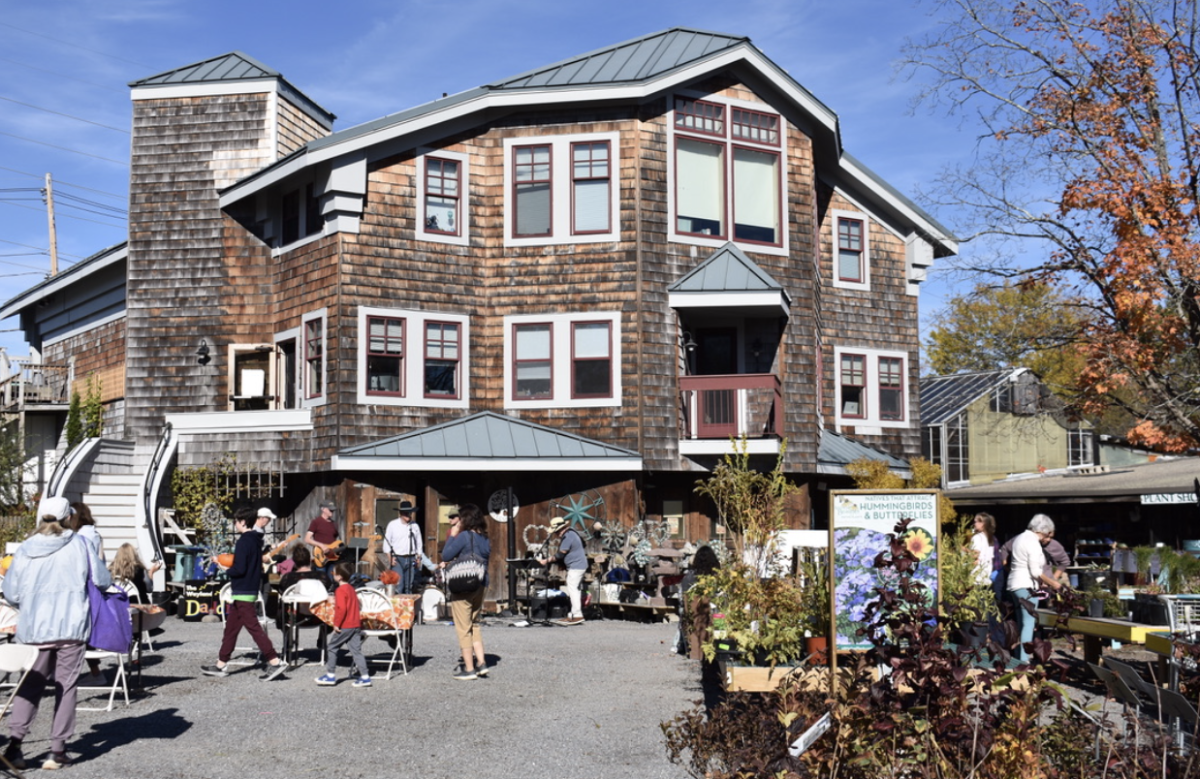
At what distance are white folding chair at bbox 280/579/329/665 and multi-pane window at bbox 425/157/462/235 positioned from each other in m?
10.1

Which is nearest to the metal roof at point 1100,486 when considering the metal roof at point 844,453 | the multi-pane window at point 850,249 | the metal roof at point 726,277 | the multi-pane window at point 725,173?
the metal roof at point 844,453

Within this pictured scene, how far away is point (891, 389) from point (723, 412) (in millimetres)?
6727

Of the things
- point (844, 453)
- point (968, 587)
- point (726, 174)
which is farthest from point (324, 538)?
point (968, 587)

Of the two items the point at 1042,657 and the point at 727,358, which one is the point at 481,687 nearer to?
the point at 1042,657

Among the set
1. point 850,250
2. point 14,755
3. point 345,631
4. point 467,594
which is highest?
point 850,250

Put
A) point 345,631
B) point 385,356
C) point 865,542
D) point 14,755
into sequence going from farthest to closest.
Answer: point 385,356 → point 345,631 → point 865,542 → point 14,755

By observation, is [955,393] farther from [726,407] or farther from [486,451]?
[486,451]

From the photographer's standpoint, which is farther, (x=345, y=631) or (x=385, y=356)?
(x=385, y=356)

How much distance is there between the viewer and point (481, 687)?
12672 millimetres

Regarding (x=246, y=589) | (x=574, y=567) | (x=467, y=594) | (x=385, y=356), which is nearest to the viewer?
(x=246, y=589)

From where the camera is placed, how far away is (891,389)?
28.8 metres

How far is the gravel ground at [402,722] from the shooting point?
907cm

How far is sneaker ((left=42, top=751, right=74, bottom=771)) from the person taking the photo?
888cm

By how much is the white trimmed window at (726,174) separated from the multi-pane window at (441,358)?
4.40 metres
